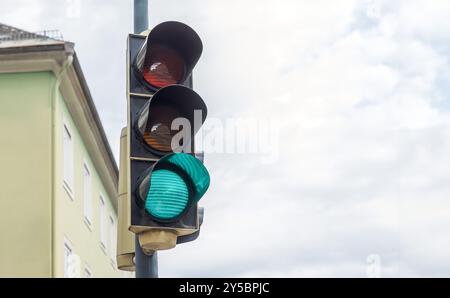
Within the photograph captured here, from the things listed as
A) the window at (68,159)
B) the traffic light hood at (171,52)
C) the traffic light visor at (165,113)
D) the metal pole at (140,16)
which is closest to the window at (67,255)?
the window at (68,159)

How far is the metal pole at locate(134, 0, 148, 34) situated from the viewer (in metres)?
4.86

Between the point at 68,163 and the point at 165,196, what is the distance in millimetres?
20115

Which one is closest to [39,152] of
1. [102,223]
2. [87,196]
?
[87,196]

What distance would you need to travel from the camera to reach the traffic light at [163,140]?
4.00 meters

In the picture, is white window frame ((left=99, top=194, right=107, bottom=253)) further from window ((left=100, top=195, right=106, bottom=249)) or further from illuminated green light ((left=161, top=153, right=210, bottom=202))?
illuminated green light ((left=161, top=153, right=210, bottom=202))

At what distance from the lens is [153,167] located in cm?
401

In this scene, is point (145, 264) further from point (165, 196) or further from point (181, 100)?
point (181, 100)

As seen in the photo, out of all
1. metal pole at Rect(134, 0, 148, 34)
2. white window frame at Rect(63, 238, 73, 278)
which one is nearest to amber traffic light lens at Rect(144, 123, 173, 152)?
metal pole at Rect(134, 0, 148, 34)

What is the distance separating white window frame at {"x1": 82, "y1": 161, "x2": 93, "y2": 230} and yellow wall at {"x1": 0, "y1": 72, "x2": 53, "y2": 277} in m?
3.87

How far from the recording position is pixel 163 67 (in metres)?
4.43

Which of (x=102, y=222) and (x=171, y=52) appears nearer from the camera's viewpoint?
(x=171, y=52)

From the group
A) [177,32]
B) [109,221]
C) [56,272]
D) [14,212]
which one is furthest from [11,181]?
[177,32]
